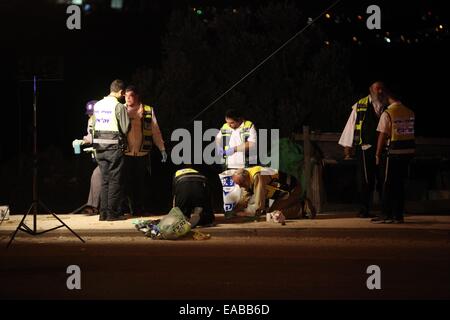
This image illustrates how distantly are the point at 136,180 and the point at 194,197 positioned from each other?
1721 mm

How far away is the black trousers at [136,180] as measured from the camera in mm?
16125

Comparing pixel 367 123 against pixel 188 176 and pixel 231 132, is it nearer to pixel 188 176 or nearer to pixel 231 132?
pixel 231 132

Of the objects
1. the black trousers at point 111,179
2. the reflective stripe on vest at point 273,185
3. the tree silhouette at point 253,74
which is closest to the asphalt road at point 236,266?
the black trousers at point 111,179

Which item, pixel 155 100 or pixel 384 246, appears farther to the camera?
pixel 155 100

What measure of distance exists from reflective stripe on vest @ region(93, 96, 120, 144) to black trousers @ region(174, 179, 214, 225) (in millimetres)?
1414

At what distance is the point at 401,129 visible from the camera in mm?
14844

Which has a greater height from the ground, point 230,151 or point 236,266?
point 230,151

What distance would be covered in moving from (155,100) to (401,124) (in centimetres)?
1030

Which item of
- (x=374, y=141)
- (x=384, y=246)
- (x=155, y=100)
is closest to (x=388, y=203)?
(x=374, y=141)

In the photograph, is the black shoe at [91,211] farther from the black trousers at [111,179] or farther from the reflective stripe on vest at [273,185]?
the reflective stripe on vest at [273,185]

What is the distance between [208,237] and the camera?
547 inches

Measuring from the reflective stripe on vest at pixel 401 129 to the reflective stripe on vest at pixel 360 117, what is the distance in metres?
0.72

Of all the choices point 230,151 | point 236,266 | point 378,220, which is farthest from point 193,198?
point 236,266
